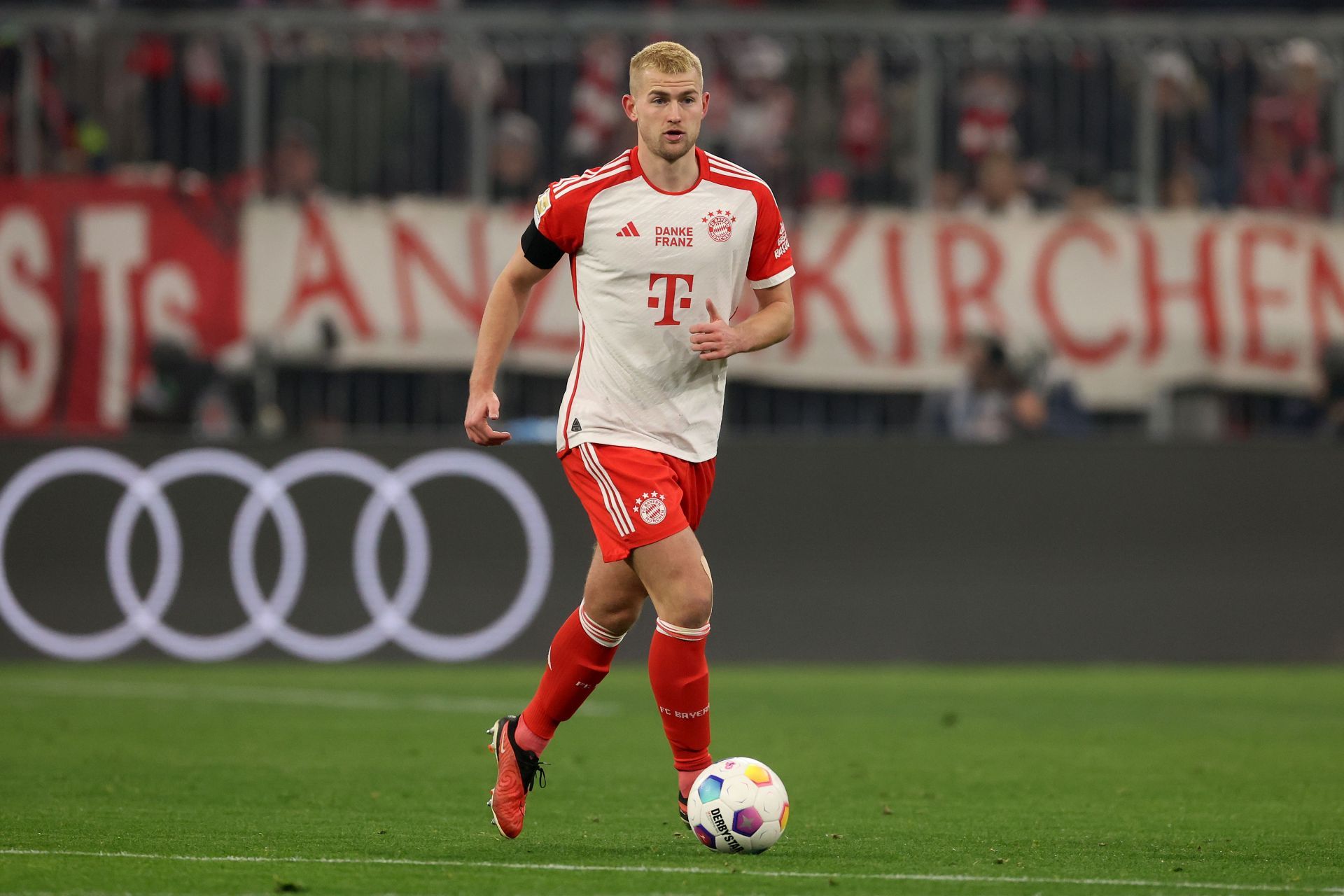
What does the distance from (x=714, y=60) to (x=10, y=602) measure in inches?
251

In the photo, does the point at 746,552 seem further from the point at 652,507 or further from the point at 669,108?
the point at 669,108

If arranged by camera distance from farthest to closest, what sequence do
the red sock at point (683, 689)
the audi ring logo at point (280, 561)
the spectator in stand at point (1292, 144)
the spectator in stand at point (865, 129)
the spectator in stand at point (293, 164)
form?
the spectator in stand at point (1292, 144) → the spectator in stand at point (865, 129) → the spectator in stand at point (293, 164) → the audi ring logo at point (280, 561) → the red sock at point (683, 689)

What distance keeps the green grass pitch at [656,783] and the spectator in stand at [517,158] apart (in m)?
3.53

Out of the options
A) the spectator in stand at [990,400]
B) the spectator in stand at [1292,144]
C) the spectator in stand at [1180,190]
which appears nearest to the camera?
the spectator in stand at [990,400]

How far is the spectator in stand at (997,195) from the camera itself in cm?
1498

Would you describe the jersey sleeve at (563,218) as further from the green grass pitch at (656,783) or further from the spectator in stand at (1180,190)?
the spectator in stand at (1180,190)

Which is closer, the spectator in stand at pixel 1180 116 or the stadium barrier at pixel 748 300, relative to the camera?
the stadium barrier at pixel 748 300

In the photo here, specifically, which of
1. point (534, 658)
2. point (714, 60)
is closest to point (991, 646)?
point (534, 658)

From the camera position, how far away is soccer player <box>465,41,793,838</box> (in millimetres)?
6449

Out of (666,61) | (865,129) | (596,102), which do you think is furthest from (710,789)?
(865,129)

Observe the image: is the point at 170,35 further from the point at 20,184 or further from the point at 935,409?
the point at 935,409

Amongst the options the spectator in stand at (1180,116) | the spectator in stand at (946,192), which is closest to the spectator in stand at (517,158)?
the spectator in stand at (946,192)

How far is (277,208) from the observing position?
580 inches

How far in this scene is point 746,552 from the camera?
14.3 meters
